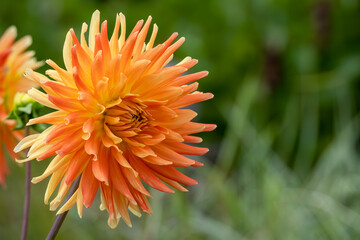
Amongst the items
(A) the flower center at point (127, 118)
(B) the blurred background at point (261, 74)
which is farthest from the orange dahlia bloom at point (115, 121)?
(B) the blurred background at point (261, 74)

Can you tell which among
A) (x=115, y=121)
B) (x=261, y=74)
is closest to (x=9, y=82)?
(x=115, y=121)

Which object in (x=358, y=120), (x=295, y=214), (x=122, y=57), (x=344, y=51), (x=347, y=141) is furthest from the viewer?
(x=344, y=51)

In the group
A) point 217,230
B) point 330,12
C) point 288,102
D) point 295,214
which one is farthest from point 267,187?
point 330,12

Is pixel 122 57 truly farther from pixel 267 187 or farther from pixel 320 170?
pixel 320 170

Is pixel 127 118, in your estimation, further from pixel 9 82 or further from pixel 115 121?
pixel 9 82

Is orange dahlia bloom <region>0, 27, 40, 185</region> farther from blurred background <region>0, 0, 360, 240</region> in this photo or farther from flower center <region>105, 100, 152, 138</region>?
blurred background <region>0, 0, 360, 240</region>

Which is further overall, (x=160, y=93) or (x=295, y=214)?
(x=295, y=214)

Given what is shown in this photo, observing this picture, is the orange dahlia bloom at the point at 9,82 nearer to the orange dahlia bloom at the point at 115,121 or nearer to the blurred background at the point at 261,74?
the orange dahlia bloom at the point at 115,121
